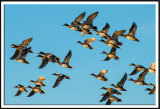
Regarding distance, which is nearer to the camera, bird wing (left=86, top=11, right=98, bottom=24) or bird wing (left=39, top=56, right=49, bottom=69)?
bird wing (left=39, top=56, right=49, bottom=69)

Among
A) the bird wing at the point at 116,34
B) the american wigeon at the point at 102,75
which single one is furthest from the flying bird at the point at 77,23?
the american wigeon at the point at 102,75

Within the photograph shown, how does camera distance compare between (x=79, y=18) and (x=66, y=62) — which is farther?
(x=66, y=62)

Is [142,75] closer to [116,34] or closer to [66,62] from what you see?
[116,34]

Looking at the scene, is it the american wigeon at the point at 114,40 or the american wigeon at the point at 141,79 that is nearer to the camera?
the american wigeon at the point at 114,40

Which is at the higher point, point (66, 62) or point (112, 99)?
point (66, 62)

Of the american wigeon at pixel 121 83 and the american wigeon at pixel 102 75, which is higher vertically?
the american wigeon at pixel 102 75

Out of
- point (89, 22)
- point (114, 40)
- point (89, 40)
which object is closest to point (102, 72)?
point (114, 40)

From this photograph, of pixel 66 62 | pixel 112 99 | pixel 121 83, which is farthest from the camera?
pixel 112 99

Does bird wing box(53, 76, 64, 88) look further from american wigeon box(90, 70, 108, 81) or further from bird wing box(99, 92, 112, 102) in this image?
bird wing box(99, 92, 112, 102)

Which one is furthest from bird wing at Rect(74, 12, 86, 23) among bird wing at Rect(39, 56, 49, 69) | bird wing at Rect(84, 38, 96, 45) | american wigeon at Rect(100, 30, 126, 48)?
bird wing at Rect(39, 56, 49, 69)

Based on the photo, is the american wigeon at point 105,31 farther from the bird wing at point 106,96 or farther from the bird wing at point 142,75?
the bird wing at point 106,96

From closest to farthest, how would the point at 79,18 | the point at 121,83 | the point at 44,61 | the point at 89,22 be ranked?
the point at 44,61 → the point at 89,22 → the point at 121,83 → the point at 79,18

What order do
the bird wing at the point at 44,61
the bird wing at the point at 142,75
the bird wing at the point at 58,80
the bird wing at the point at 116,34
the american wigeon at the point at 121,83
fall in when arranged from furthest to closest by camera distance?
1. the bird wing at the point at 58,80
2. the bird wing at the point at 142,75
3. the bird wing at the point at 116,34
4. the american wigeon at the point at 121,83
5. the bird wing at the point at 44,61

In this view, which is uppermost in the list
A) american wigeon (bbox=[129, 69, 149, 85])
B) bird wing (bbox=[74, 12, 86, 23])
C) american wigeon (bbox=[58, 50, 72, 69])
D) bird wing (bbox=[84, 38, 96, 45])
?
bird wing (bbox=[74, 12, 86, 23])
